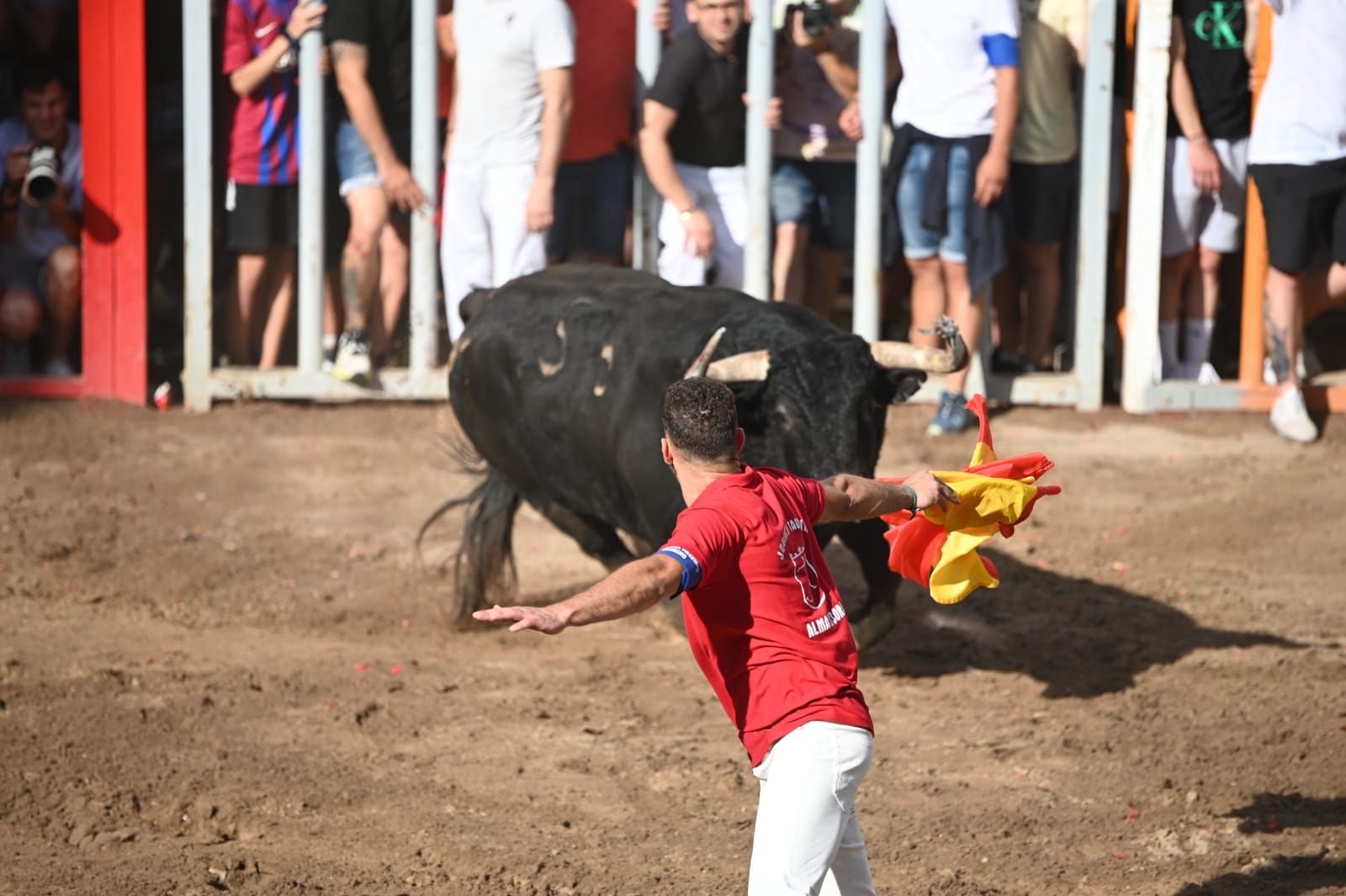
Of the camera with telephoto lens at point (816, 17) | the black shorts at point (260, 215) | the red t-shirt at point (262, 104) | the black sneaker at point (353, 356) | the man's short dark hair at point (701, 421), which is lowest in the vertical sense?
the black sneaker at point (353, 356)

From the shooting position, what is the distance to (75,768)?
5.63 metres

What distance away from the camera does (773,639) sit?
3836 mm

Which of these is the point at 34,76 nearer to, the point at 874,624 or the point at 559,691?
the point at 559,691

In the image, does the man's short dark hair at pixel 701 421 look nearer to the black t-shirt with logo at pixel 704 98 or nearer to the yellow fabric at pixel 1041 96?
the black t-shirt with logo at pixel 704 98

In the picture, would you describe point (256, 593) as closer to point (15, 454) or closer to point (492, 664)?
point (492, 664)

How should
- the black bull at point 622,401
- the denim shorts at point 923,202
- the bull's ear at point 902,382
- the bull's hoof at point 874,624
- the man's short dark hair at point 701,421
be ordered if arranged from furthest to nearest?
the denim shorts at point 923,202
the bull's hoof at point 874,624
the bull's ear at point 902,382
the black bull at point 622,401
the man's short dark hair at point 701,421

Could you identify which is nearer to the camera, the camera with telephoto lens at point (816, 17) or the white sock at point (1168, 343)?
the camera with telephoto lens at point (816, 17)

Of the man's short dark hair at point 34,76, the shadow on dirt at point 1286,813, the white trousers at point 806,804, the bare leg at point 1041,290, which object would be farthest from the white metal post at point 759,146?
the white trousers at point 806,804

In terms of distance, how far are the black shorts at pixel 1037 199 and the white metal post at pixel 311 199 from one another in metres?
3.83

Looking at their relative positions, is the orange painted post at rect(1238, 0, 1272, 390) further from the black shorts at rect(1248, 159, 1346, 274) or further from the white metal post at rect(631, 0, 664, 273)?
the white metal post at rect(631, 0, 664, 273)

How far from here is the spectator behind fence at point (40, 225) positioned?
9906mm

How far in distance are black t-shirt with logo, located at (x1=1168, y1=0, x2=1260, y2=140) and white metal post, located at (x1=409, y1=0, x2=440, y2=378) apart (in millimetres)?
4146

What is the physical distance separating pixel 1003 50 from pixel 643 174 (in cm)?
210

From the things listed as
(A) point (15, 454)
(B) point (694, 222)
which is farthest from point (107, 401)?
(B) point (694, 222)
